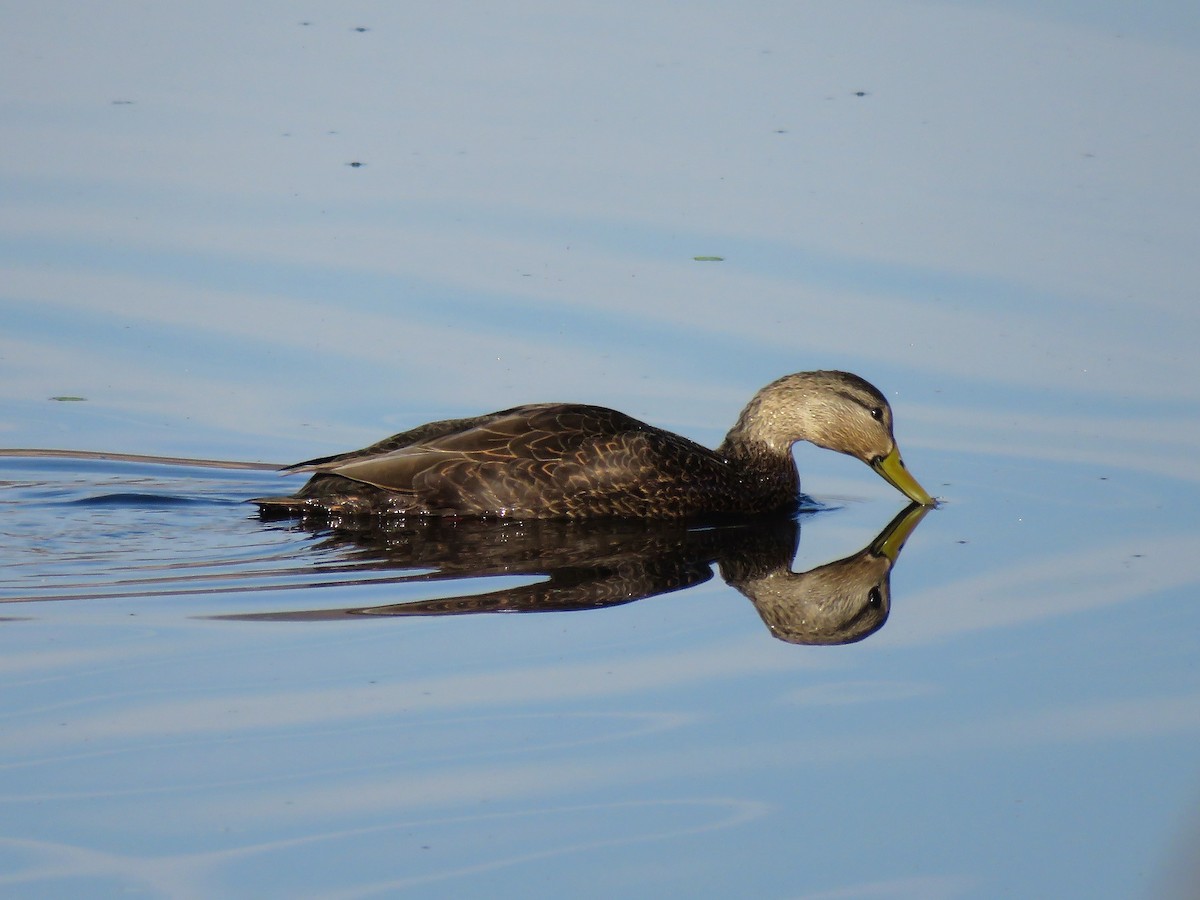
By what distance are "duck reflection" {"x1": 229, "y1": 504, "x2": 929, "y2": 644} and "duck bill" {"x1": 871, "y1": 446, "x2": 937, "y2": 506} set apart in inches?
2.7

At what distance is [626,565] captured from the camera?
30.4ft

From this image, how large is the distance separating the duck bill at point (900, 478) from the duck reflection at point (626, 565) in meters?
0.07

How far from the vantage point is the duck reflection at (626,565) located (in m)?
8.49

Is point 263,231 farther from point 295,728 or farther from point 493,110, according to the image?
point 295,728

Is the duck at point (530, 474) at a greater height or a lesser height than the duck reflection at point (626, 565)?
greater

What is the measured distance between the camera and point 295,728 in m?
6.96

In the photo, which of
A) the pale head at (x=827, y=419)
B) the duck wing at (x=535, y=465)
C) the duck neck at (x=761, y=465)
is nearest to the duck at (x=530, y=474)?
the duck wing at (x=535, y=465)

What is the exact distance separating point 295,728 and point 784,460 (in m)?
4.35

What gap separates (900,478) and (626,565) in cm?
197

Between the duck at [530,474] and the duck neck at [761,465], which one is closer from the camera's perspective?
the duck at [530,474]

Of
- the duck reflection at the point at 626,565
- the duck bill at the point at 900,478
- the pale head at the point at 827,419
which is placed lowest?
the duck reflection at the point at 626,565

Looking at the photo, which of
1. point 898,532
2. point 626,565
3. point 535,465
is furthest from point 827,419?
point 626,565

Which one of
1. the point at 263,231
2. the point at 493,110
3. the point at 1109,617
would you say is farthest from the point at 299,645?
the point at 493,110

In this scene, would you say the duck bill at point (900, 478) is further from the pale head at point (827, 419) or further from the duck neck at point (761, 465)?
the duck neck at point (761, 465)
